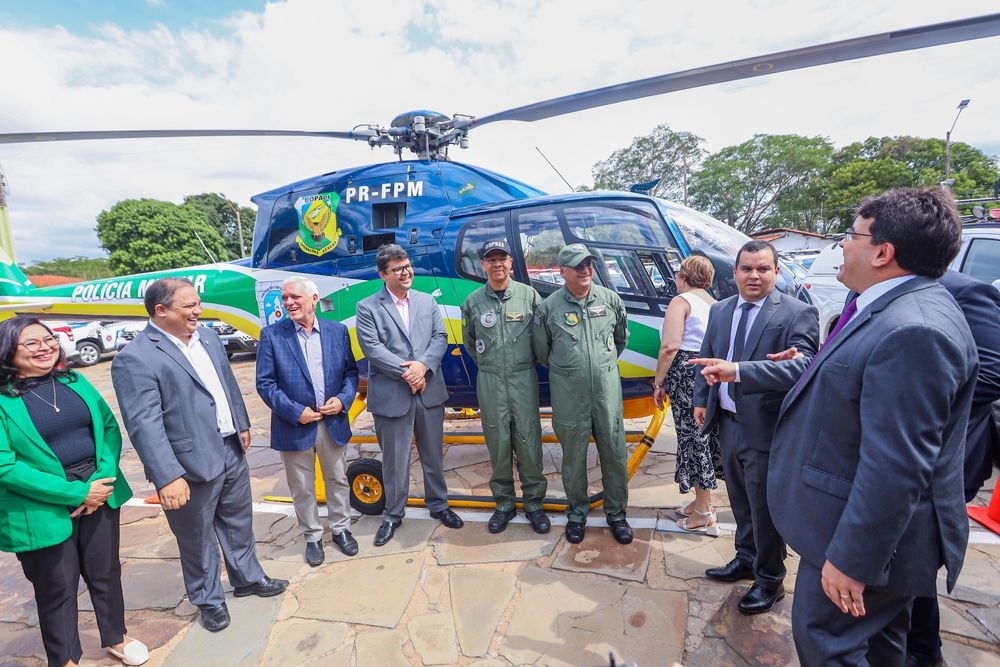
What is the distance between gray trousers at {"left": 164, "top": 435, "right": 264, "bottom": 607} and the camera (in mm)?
2514

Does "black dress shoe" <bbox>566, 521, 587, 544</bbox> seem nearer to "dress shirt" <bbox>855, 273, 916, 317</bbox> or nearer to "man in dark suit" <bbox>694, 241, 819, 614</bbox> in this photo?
"man in dark suit" <bbox>694, 241, 819, 614</bbox>

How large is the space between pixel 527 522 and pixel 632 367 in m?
1.42

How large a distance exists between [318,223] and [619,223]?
2.74 meters

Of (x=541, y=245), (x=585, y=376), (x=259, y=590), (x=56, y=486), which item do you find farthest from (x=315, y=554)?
(x=541, y=245)

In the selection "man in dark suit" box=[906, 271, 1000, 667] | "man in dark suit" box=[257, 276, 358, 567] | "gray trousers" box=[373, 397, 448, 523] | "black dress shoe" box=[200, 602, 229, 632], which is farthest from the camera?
"gray trousers" box=[373, 397, 448, 523]

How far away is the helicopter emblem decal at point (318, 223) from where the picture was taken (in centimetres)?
426

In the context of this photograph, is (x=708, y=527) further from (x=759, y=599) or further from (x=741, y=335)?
(x=741, y=335)

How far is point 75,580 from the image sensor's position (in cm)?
223

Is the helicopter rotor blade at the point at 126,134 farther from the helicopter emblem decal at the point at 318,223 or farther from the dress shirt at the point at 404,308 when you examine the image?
the dress shirt at the point at 404,308

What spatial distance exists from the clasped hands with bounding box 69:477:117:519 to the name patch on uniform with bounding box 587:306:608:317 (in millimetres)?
2741

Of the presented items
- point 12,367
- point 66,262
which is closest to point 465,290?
point 12,367

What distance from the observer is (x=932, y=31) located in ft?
8.29

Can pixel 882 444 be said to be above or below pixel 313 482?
above

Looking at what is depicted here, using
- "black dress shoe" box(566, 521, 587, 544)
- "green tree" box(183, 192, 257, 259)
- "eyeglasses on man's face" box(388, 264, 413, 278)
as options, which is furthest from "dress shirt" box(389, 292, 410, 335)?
"green tree" box(183, 192, 257, 259)
